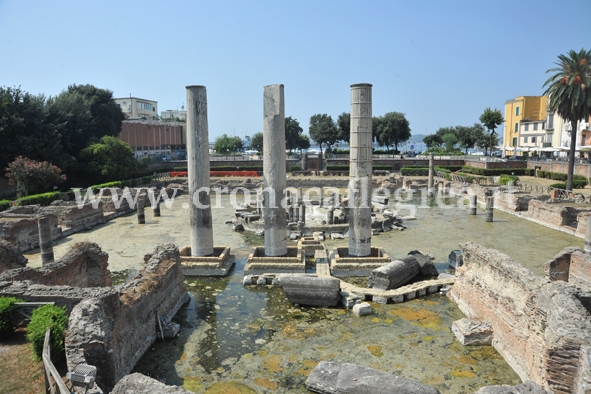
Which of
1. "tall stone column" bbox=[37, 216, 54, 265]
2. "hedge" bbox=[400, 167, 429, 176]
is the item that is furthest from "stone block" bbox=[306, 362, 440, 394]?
"hedge" bbox=[400, 167, 429, 176]

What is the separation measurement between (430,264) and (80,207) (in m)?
17.6

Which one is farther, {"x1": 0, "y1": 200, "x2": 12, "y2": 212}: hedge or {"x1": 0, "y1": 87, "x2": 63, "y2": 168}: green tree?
{"x1": 0, "y1": 87, "x2": 63, "y2": 168}: green tree

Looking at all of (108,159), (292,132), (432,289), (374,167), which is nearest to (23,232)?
(432,289)

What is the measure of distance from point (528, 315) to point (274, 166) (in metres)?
8.67

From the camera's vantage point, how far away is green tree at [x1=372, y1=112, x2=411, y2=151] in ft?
207

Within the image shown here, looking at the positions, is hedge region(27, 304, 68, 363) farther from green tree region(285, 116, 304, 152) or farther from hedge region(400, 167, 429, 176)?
green tree region(285, 116, 304, 152)

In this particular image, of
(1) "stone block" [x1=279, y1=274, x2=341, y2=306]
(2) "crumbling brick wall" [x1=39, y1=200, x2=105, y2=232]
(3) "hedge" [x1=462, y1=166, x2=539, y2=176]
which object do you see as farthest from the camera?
(3) "hedge" [x1=462, y1=166, x2=539, y2=176]

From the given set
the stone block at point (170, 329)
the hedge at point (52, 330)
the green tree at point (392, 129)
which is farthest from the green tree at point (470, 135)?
the hedge at point (52, 330)

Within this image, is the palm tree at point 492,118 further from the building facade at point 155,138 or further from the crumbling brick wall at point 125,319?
the crumbling brick wall at point 125,319

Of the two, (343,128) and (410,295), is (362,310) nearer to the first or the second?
(410,295)

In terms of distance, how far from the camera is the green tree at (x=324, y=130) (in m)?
68.0

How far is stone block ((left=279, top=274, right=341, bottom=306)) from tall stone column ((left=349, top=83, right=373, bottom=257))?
11.5 feet

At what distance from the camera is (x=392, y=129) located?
63031mm

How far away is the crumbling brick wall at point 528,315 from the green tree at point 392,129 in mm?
53233
